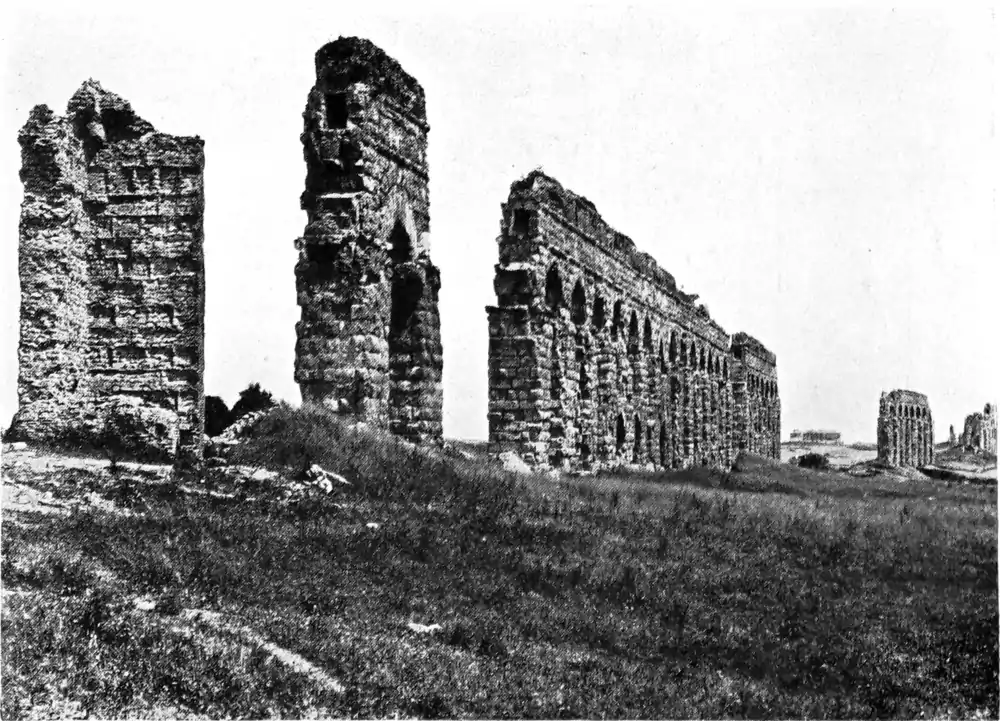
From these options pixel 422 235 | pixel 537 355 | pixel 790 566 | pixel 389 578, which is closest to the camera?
Result: pixel 389 578

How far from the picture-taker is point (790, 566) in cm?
1145

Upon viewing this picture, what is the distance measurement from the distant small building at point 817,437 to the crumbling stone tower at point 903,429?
23.5m

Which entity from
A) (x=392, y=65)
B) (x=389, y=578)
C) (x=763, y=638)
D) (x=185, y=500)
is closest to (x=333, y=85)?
(x=392, y=65)

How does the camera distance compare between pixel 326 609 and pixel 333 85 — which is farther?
pixel 333 85

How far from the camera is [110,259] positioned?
41.5 feet

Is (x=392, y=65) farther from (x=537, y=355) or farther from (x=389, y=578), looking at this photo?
(x=389, y=578)

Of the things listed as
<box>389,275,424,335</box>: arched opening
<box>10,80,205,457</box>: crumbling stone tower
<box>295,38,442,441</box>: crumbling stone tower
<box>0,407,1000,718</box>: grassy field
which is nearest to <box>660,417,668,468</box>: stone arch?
<box>389,275,424,335</box>: arched opening

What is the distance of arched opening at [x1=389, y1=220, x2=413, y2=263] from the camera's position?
15977 mm

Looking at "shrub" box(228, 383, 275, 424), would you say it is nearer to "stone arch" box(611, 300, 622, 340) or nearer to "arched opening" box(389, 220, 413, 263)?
"arched opening" box(389, 220, 413, 263)

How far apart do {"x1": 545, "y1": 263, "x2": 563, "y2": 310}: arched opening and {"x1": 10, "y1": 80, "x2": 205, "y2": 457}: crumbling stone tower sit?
405 inches

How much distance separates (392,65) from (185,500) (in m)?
7.95

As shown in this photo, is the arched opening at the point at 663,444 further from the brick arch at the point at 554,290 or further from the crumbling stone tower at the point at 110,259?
the crumbling stone tower at the point at 110,259

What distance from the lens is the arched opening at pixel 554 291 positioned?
21703mm

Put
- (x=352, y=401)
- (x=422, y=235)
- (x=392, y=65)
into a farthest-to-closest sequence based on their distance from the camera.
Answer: (x=422, y=235), (x=392, y=65), (x=352, y=401)
